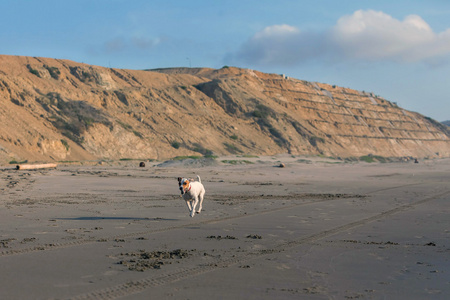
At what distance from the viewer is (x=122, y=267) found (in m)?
7.74

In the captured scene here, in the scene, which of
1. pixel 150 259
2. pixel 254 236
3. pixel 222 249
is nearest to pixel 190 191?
pixel 254 236

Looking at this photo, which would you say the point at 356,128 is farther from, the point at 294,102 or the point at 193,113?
the point at 193,113

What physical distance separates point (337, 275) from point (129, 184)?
1960cm

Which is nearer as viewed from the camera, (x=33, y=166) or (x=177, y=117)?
(x=33, y=166)

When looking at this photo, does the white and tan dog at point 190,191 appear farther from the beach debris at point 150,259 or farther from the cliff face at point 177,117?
the cliff face at point 177,117

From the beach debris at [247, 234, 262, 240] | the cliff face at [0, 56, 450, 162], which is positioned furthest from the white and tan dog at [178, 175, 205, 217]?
the cliff face at [0, 56, 450, 162]

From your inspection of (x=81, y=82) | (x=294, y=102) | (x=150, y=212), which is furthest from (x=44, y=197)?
(x=294, y=102)

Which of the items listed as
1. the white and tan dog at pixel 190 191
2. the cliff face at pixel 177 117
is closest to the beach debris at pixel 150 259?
the white and tan dog at pixel 190 191

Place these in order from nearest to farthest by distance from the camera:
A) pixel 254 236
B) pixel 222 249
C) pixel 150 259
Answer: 1. pixel 150 259
2. pixel 222 249
3. pixel 254 236

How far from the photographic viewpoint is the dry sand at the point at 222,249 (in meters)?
6.61

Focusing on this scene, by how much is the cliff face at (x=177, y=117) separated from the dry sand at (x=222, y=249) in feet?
103

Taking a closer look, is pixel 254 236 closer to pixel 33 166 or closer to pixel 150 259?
pixel 150 259

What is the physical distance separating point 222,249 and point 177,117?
60742 mm

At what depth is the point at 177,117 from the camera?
69625 mm
